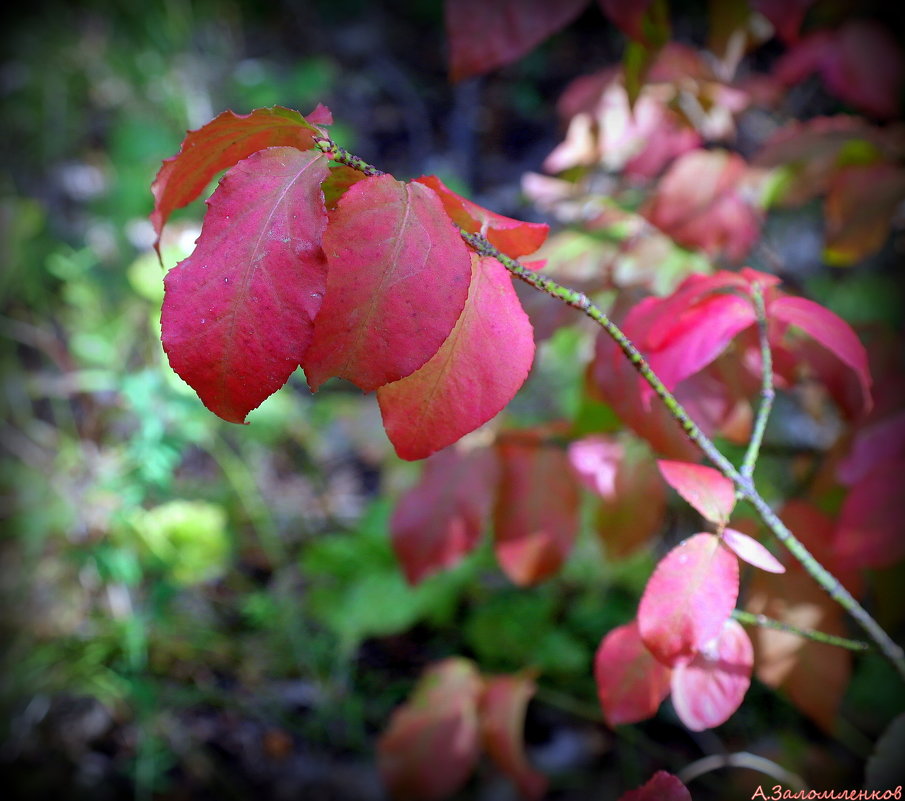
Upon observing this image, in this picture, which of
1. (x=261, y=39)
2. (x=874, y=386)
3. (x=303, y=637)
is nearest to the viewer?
(x=874, y=386)

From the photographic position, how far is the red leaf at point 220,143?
42cm

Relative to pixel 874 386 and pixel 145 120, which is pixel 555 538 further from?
pixel 145 120

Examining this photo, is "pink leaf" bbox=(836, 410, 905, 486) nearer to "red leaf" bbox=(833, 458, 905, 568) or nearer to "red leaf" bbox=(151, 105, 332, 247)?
"red leaf" bbox=(833, 458, 905, 568)

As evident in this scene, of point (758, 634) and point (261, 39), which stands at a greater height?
point (261, 39)

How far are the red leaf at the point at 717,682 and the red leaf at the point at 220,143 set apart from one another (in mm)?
486

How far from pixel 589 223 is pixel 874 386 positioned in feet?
1.61

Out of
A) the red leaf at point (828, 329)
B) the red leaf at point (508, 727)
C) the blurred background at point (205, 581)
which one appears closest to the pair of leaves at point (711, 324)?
the red leaf at point (828, 329)

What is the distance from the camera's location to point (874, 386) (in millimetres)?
885

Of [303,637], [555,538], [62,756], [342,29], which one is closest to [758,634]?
[555,538]

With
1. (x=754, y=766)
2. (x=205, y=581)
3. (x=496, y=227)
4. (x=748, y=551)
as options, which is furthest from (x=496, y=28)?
(x=205, y=581)

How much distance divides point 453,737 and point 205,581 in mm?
1076

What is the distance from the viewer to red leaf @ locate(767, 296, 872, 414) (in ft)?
1.72

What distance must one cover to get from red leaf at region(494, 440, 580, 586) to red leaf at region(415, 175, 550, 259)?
491 mm

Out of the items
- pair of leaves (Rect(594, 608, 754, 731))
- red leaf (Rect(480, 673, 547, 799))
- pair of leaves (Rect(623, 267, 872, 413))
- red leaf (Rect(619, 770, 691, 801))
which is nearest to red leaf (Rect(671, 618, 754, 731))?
pair of leaves (Rect(594, 608, 754, 731))
